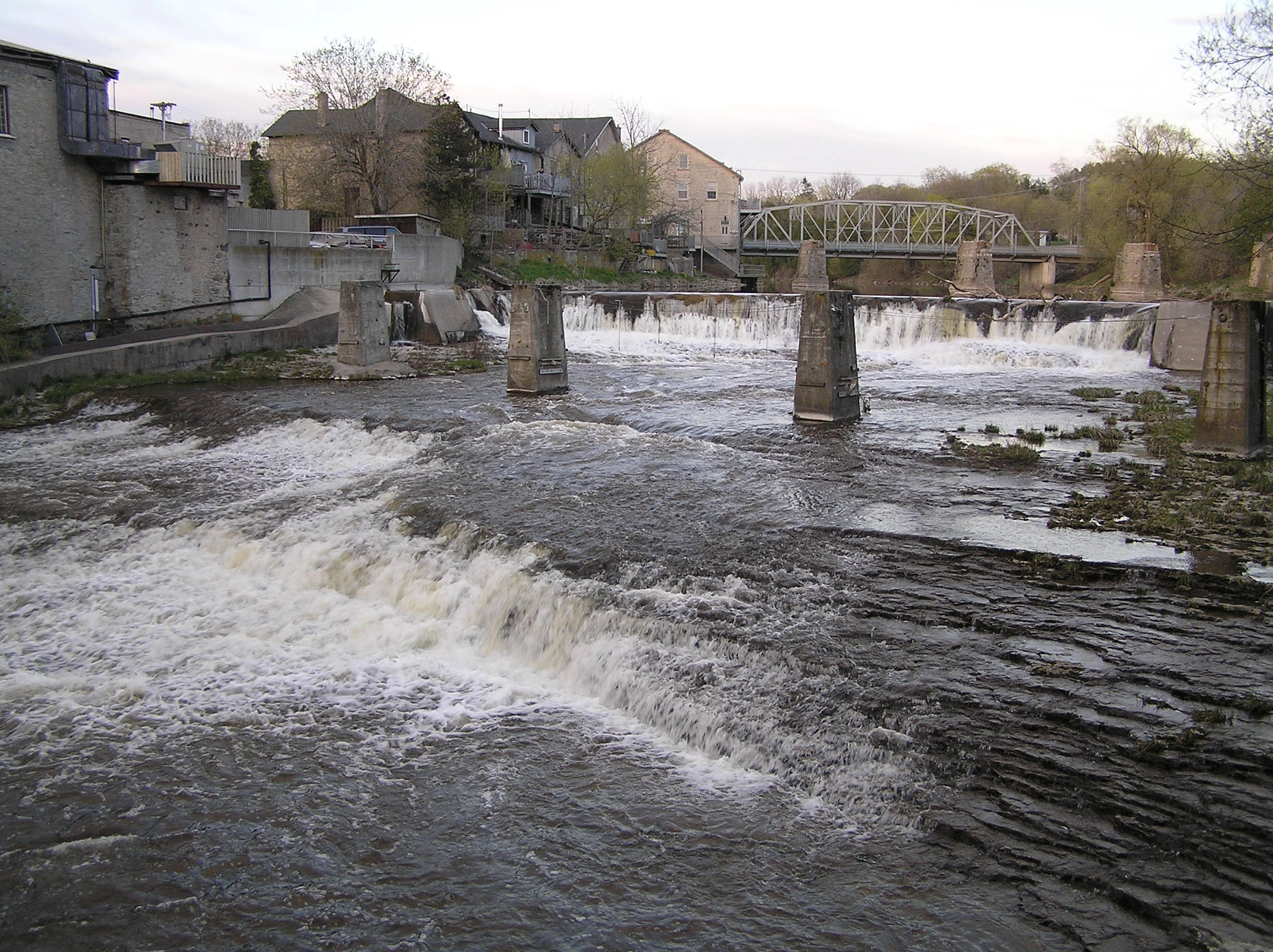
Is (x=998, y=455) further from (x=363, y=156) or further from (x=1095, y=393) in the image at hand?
(x=363, y=156)

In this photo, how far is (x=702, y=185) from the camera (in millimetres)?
70875

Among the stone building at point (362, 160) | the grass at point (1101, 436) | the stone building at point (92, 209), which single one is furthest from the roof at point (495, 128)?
the grass at point (1101, 436)

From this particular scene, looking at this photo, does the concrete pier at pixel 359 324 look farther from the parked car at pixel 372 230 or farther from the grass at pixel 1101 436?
the grass at pixel 1101 436

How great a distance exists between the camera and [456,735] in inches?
288

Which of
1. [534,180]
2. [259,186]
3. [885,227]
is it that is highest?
[534,180]

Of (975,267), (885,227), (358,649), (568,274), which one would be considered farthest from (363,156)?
(885,227)

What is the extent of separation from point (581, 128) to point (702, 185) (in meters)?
9.66

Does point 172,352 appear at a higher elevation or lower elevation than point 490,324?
lower

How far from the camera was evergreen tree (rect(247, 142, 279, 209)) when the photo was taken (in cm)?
4191

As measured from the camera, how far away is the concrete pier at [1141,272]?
41.5m

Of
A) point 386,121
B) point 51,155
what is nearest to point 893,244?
point 386,121

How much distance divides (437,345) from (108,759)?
23.2 m

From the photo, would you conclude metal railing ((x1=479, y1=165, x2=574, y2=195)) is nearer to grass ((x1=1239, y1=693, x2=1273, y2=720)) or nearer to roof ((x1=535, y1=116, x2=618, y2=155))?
roof ((x1=535, y1=116, x2=618, y2=155))

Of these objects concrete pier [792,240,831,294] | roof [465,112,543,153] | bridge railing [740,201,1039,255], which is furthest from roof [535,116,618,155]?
concrete pier [792,240,831,294]
